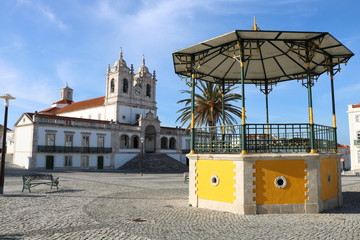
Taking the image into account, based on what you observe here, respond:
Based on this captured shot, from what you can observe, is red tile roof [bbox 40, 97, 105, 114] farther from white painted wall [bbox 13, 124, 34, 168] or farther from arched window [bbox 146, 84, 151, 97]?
white painted wall [bbox 13, 124, 34, 168]

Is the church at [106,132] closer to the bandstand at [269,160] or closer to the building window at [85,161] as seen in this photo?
the building window at [85,161]

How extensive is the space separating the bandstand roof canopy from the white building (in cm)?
3804

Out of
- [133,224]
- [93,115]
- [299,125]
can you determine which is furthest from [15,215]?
[93,115]

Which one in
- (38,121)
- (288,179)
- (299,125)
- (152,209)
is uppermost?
(38,121)

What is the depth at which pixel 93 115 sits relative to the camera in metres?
54.4

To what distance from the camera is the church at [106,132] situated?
120 ft

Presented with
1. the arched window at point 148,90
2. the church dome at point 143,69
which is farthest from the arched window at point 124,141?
the church dome at point 143,69

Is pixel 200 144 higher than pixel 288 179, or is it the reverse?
pixel 200 144

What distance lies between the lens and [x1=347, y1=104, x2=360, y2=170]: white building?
45219mm

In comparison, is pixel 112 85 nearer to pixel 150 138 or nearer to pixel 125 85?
pixel 125 85

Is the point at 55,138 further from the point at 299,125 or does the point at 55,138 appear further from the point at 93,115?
the point at 299,125

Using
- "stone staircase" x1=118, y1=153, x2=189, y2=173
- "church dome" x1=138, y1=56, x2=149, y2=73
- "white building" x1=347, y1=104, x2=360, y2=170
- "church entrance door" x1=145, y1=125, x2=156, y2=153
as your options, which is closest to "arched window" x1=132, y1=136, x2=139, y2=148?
"church entrance door" x1=145, y1=125, x2=156, y2=153

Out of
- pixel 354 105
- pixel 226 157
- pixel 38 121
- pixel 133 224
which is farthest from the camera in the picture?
pixel 354 105

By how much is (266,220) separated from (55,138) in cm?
3411
